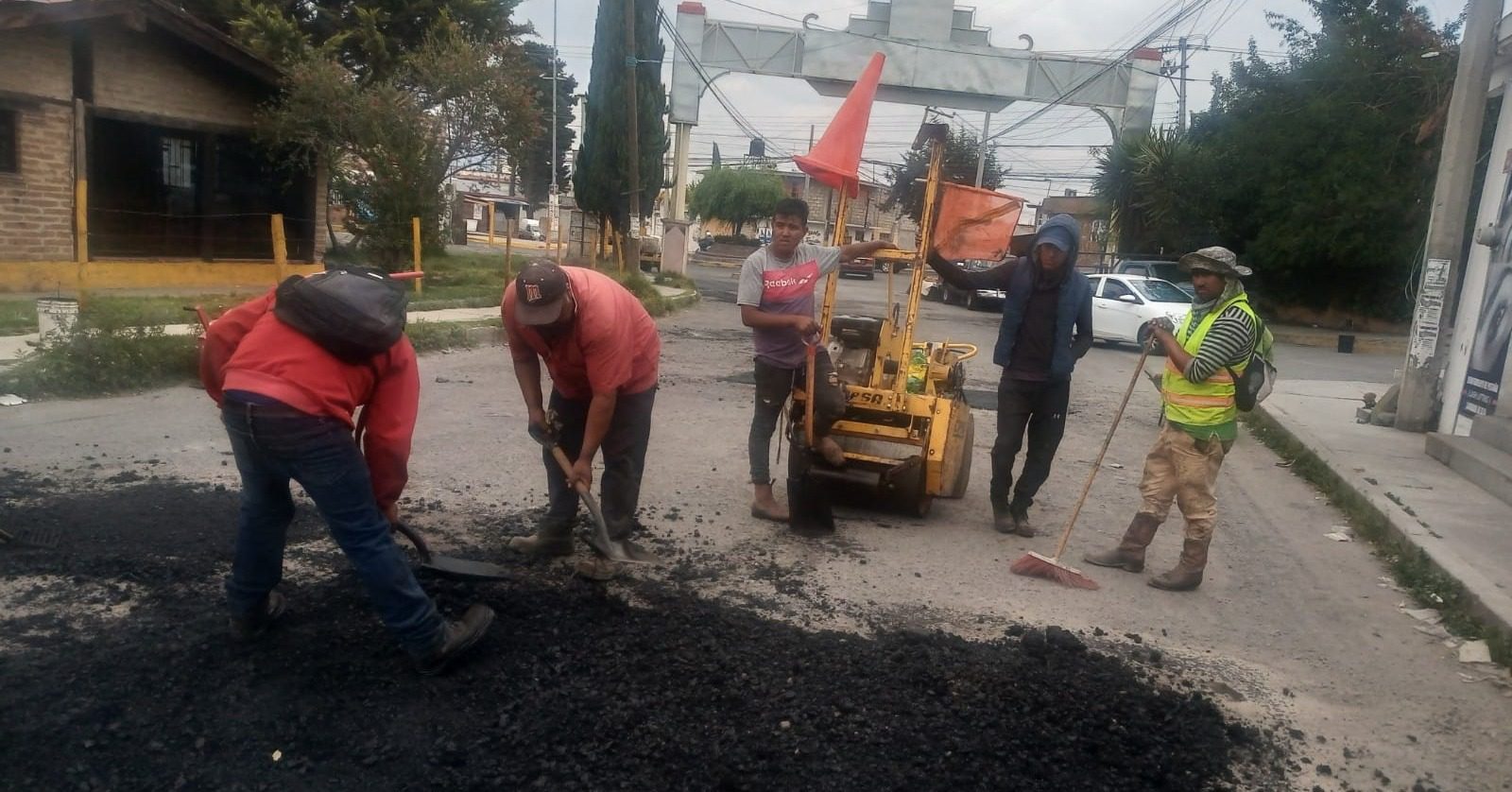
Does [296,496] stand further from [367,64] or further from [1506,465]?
[367,64]

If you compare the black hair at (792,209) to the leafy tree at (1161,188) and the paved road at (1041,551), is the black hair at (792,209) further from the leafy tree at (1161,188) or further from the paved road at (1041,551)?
the leafy tree at (1161,188)

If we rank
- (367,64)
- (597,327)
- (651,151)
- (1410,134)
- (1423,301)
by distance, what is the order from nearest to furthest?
(597,327) < (1423,301) < (367,64) < (1410,134) < (651,151)

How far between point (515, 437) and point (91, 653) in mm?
4307

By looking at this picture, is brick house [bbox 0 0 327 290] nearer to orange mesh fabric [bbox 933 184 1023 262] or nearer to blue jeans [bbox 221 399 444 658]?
orange mesh fabric [bbox 933 184 1023 262]

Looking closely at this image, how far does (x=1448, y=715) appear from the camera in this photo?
4258 millimetres

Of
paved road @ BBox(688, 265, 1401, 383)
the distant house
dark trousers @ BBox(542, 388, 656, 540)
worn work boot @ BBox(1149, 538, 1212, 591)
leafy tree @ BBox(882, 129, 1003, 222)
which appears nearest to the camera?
dark trousers @ BBox(542, 388, 656, 540)

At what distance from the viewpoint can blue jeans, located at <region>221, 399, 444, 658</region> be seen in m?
3.38

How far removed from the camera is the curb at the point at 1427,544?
522 centimetres

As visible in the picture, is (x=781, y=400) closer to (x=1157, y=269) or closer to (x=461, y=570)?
(x=461, y=570)

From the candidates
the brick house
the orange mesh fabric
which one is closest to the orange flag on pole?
the orange mesh fabric

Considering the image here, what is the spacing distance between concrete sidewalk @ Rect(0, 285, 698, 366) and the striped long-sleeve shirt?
8630 millimetres

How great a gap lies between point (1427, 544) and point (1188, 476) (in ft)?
6.68

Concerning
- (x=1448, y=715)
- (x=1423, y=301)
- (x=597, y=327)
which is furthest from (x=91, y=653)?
(x=1423, y=301)

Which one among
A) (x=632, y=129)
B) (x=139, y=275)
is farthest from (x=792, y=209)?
(x=632, y=129)
